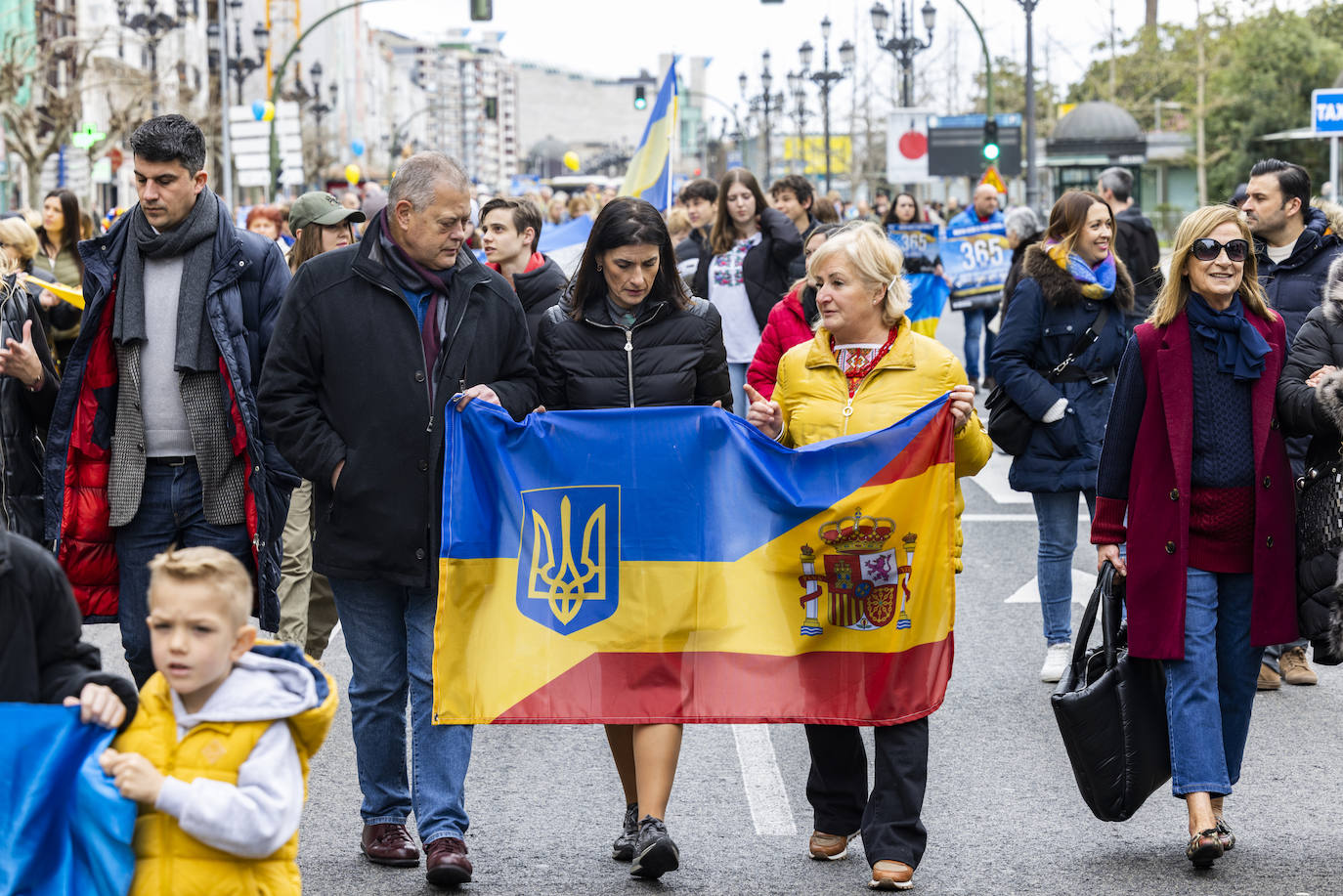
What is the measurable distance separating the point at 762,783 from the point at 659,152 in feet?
27.4

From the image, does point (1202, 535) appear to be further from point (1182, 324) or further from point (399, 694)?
point (399, 694)

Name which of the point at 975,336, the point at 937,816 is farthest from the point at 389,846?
the point at 975,336

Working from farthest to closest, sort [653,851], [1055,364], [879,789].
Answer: [1055,364] < [879,789] < [653,851]

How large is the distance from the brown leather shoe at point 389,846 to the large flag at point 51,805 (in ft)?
6.05

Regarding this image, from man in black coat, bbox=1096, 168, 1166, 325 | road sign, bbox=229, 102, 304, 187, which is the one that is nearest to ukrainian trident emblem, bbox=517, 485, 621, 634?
man in black coat, bbox=1096, 168, 1166, 325

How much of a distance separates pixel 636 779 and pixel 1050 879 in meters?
1.24

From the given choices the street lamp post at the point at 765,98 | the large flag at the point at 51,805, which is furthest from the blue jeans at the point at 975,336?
the street lamp post at the point at 765,98

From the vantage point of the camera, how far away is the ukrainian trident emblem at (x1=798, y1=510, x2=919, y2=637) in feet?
17.2

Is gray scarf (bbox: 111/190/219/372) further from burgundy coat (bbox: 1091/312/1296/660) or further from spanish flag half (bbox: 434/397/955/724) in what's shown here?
burgundy coat (bbox: 1091/312/1296/660)

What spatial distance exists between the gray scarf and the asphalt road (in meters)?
1.57

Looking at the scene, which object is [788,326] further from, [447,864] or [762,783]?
[447,864]

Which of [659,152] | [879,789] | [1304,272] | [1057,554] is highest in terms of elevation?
[659,152]

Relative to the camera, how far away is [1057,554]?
779cm

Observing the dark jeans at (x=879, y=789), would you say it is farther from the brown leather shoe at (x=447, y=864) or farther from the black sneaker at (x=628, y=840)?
the brown leather shoe at (x=447, y=864)
